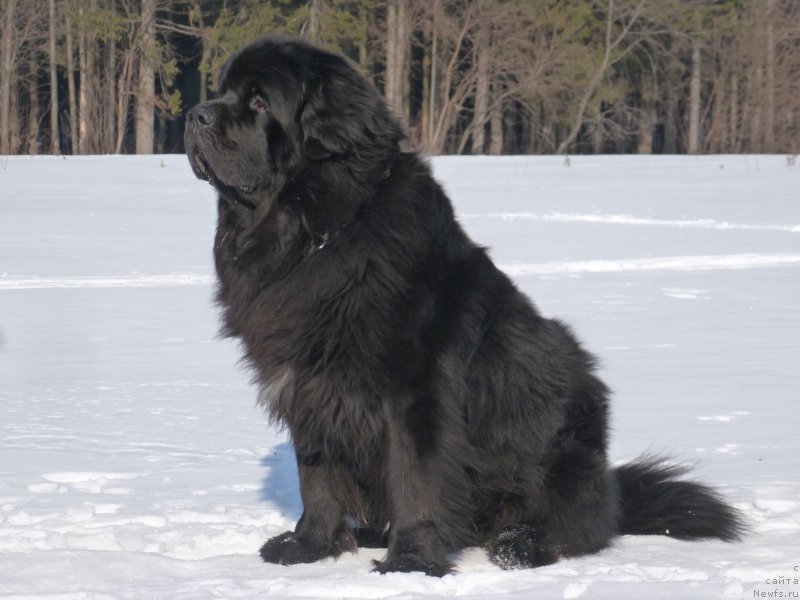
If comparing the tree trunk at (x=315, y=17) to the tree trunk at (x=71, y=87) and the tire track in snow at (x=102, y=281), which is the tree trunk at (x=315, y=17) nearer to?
the tree trunk at (x=71, y=87)

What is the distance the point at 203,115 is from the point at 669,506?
2.23 meters

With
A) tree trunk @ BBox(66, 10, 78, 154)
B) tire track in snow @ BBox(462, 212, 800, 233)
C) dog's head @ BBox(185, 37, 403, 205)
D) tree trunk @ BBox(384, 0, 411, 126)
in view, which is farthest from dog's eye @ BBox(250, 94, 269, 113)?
tree trunk @ BBox(66, 10, 78, 154)

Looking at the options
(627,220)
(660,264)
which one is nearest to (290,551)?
(660,264)

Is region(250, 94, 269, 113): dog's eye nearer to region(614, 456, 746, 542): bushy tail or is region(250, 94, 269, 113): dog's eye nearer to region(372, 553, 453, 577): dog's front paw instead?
region(372, 553, 453, 577): dog's front paw

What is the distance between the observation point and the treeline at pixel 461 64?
1451 inches

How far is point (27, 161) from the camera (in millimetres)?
25281

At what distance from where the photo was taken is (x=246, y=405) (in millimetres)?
6156

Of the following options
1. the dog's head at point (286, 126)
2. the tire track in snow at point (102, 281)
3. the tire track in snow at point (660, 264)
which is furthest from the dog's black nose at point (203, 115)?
the tire track in snow at point (660, 264)

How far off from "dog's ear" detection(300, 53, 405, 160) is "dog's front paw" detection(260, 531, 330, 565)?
4.46 ft

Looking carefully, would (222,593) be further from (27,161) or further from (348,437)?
(27,161)

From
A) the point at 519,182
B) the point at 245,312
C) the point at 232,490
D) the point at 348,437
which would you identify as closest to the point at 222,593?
the point at 348,437

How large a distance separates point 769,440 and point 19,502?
3511 mm

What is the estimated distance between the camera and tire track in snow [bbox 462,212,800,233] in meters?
15.8

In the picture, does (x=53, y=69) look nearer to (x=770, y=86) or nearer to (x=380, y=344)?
(x=770, y=86)
